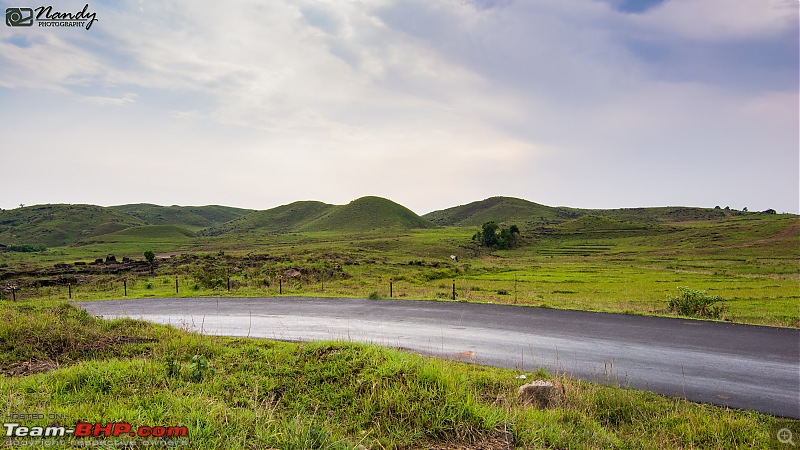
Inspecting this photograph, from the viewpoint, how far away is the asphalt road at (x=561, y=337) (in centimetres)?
955

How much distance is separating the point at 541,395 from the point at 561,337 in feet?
23.6

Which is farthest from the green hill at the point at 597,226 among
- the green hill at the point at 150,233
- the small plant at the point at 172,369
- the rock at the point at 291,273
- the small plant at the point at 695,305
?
the green hill at the point at 150,233

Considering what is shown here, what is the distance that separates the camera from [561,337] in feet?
45.2

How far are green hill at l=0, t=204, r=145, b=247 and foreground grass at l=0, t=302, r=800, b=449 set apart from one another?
166023 millimetres

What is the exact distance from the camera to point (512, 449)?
16.8 feet

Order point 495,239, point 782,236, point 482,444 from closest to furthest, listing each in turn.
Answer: point 482,444, point 782,236, point 495,239

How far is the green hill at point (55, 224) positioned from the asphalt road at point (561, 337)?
16073cm

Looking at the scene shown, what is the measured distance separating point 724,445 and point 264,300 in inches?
792

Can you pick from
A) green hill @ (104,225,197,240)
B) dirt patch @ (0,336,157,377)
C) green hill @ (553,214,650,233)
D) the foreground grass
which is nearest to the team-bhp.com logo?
the foreground grass

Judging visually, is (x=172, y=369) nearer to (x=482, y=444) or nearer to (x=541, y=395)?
(x=482, y=444)

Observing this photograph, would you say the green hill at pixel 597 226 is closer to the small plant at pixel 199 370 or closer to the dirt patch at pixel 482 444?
the dirt patch at pixel 482 444

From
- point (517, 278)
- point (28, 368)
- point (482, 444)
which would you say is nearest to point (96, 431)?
point (482, 444)

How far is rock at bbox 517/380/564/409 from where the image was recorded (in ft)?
23.6

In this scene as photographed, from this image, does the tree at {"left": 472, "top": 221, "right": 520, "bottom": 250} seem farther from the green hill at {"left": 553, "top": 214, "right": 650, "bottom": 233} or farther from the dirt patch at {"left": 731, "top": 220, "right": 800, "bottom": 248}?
the dirt patch at {"left": 731, "top": 220, "right": 800, "bottom": 248}
